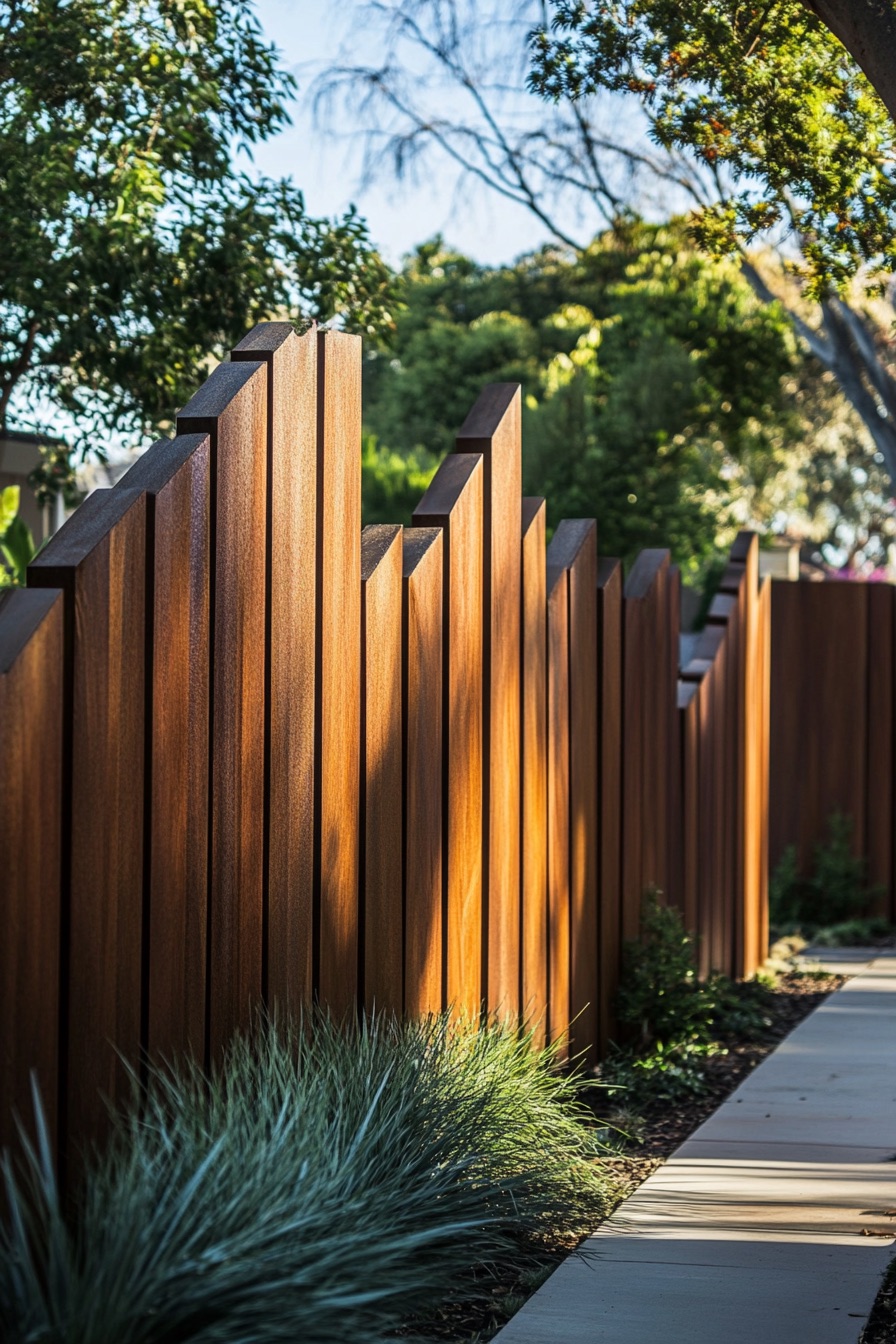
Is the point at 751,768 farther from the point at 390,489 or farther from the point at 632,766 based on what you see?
the point at 390,489

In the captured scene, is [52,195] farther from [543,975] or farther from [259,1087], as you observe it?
[259,1087]

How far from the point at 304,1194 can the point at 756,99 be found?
4268 mm

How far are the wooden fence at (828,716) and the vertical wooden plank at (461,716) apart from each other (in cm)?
647

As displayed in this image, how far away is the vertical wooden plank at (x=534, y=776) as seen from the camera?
6023 mm

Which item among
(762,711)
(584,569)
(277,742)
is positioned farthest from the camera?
(762,711)

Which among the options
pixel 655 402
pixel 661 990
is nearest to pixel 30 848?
pixel 661 990

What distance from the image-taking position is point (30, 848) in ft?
10.7

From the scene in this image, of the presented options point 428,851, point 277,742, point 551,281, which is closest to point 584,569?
point 428,851

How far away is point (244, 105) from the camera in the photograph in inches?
338

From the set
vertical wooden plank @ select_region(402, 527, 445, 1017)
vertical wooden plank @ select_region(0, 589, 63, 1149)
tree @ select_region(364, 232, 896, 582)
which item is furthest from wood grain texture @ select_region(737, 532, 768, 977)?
tree @ select_region(364, 232, 896, 582)

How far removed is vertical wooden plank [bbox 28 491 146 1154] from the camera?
3432 mm

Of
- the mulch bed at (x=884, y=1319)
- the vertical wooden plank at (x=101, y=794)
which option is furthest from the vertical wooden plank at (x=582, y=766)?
the vertical wooden plank at (x=101, y=794)

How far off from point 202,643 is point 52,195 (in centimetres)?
463

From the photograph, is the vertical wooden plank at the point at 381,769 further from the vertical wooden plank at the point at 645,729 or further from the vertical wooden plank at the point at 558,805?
the vertical wooden plank at the point at 645,729
